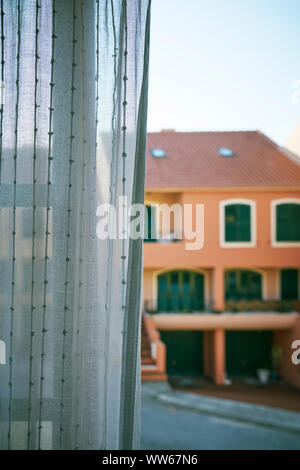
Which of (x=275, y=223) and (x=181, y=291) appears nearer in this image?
(x=275, y=223)

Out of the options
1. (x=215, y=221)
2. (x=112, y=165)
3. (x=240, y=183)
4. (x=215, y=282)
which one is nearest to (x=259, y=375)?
(x=215, y=282)

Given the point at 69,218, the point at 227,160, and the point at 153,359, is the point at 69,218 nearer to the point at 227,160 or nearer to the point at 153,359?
the point at 153,359

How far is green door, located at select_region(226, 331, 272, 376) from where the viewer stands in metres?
7.02

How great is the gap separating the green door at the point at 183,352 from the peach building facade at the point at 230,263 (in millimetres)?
19

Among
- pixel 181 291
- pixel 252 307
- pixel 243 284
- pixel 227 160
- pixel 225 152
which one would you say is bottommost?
pixel 252 307

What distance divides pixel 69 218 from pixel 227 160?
18.5 feet

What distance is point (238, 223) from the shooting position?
6.45 m

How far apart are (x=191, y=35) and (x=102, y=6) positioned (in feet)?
1.77

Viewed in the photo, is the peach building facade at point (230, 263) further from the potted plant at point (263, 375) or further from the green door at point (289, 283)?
the potted plant at point (263, 375)

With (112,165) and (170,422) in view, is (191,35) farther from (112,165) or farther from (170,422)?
(170,422)

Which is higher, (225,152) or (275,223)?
(225,152)

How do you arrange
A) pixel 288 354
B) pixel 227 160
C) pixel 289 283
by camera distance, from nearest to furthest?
pixel 227 160 < pixel 288 354 < pixel 289 283

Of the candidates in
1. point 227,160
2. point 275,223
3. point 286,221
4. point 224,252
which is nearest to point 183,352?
point 224,252

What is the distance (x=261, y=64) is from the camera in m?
1.44
